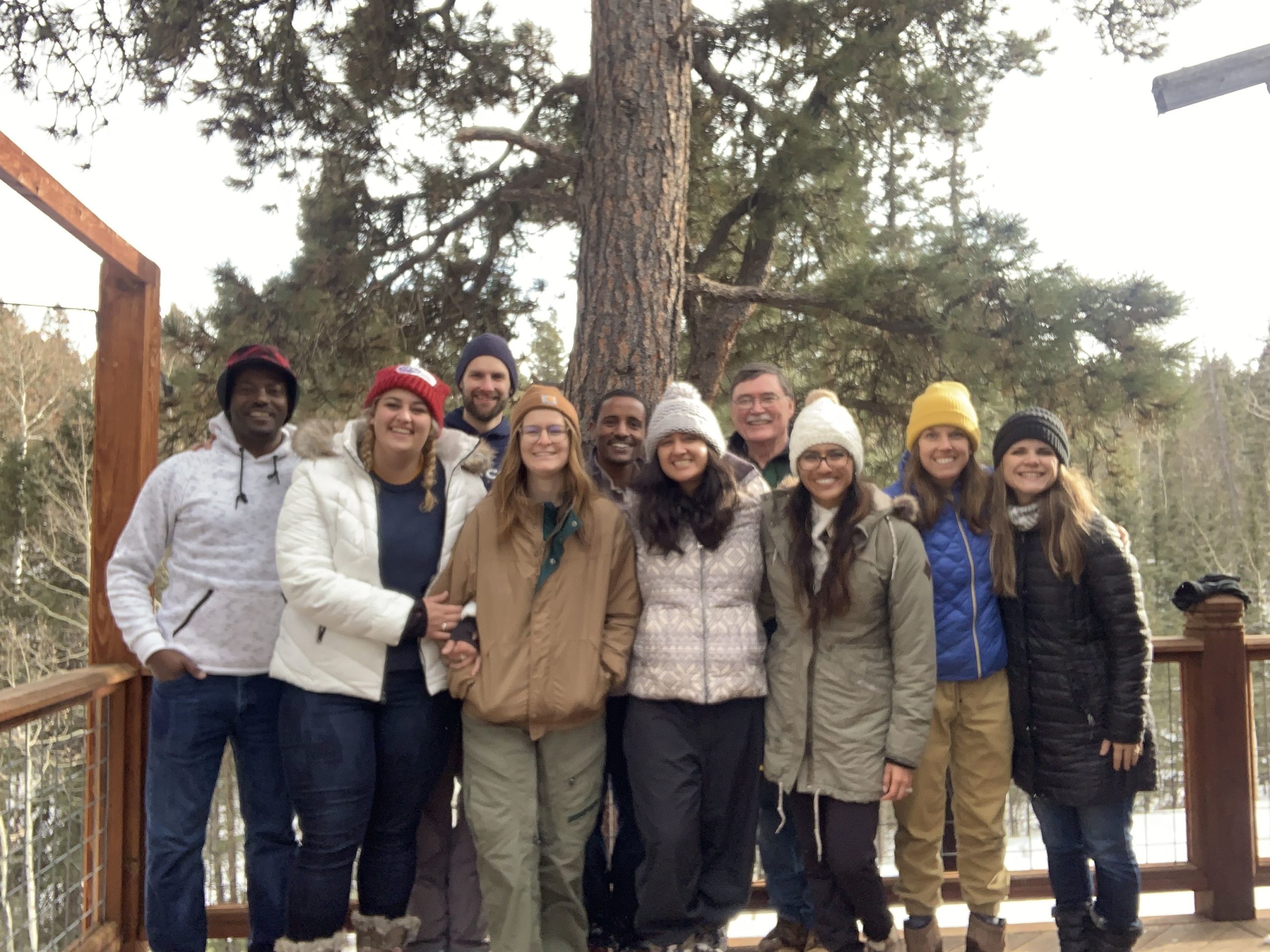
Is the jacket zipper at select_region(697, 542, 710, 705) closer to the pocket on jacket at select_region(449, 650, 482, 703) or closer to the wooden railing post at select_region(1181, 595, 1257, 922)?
the pocket on jacket at select_region(449, 650, 482, 703)

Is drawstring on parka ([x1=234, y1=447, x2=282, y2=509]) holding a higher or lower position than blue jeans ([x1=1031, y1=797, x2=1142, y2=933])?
higher

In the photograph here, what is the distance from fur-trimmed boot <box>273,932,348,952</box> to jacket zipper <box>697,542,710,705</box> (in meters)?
1.15

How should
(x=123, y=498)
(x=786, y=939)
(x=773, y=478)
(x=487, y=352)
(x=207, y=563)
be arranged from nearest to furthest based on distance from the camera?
(x=207, y=563), (x=786, y=939), (x=123, y=498), (x=773, y=478), (x=487, y=352)

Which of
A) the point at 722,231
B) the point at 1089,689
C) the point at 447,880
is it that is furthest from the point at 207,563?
the point at 722,231

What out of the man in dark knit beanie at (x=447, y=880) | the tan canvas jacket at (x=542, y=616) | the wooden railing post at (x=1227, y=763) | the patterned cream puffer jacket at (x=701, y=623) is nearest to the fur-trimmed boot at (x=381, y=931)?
the man in dark knit beanie at (x=447, y=880)

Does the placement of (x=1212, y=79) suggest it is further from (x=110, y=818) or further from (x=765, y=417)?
(x=110, y=818)

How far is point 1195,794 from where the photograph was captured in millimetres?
3285

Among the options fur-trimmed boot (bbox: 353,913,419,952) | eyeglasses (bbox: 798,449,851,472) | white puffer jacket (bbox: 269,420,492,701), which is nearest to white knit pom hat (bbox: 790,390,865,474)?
eyeglasses (bbox: 798,449,851,472)

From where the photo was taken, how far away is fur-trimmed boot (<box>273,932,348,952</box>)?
2.46 m

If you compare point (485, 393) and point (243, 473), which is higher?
point (485, 393)

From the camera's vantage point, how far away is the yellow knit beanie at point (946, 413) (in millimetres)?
2721

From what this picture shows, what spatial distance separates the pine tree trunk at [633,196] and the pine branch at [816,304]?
3.82ft

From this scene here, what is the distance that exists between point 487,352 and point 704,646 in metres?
1.41

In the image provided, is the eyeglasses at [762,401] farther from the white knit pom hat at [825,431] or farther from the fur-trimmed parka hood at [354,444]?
the fur-trimmed parka hood at [354,444]
